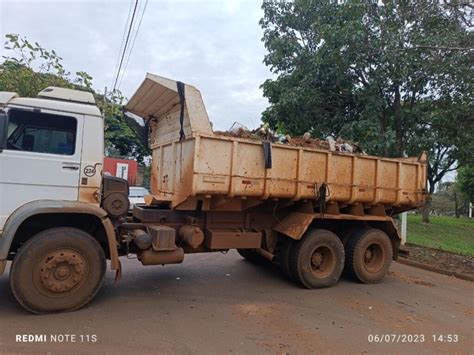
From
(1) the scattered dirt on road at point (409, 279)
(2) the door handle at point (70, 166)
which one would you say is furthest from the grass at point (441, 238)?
(2) the door handle at point (70, 166)

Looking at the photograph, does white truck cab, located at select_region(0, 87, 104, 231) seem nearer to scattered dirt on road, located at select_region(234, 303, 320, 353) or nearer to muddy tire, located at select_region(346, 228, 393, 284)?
scattered dirt on road, located at select_region(234, 303, 320, 353)

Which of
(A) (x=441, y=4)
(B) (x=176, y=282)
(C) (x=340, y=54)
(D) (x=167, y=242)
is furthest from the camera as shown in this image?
(C) (x=340, y=54)

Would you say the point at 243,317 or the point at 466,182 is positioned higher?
the point at 466,182

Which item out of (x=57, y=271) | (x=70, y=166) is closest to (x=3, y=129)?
(x=70, y=166)

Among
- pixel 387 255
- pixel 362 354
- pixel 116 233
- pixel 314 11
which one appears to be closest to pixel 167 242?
pixel 116 233

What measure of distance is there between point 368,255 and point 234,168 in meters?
3.38

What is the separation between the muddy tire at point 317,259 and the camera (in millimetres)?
6094

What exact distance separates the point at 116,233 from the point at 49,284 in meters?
1.06

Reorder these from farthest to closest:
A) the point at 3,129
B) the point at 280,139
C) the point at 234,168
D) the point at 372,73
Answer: the point at 372,73, the point at 280,139, the point at 234,168, the point at 3,129

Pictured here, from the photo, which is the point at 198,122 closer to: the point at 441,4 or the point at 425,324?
the point at 425,324

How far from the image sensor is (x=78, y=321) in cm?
421

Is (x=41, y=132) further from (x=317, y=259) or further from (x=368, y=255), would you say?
(x=368, y=255)

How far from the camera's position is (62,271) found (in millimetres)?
4355

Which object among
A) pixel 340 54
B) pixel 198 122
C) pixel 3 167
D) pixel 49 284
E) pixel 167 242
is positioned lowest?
pixel 49 284
